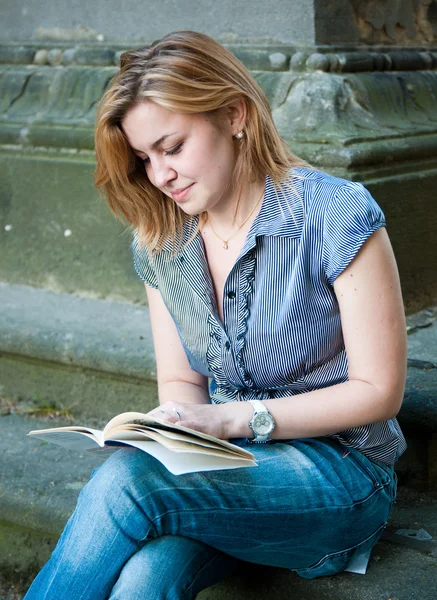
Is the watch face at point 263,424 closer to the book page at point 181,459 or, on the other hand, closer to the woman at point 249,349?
the woman at point 249,349

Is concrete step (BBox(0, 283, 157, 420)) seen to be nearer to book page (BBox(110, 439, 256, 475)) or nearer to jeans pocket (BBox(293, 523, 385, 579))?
jeans pocket (BBox(293, 523, 385, 579))

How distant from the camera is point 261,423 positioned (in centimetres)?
196

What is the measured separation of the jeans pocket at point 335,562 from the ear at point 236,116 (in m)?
0.97

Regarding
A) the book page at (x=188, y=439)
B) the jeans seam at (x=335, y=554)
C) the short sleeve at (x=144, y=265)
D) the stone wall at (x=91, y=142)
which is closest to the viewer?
the book page at (x=188, y=439)

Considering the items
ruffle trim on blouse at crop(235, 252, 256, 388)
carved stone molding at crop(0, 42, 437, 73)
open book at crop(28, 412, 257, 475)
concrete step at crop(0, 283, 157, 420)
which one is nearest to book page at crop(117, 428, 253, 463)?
open book at crop(28, 412, 257, 475)

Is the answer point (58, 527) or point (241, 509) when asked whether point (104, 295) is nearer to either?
point (58, 527)

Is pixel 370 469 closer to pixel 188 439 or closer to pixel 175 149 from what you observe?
pixel 188 439

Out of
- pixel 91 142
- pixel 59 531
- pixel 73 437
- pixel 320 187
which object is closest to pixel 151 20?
pixel 91 142

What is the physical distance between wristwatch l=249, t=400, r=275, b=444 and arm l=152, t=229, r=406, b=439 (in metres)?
0.01

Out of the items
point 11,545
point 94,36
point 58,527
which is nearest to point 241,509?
point 58,527

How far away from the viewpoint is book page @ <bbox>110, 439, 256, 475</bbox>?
5.76 ft

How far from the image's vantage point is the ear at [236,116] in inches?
79.7

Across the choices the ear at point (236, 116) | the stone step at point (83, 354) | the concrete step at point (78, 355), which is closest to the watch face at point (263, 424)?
the ear at point (236, 116)

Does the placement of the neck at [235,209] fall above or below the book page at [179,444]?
above
